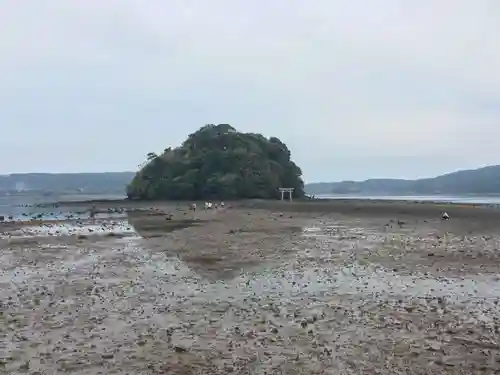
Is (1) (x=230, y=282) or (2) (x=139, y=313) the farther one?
(1) (x=230, y=282)

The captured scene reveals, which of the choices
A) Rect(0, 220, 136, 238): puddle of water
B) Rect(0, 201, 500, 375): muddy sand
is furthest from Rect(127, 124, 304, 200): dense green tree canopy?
Rect(0, 201, 500, 375): muddy sand

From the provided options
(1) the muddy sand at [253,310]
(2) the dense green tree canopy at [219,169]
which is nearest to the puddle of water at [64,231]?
(1) the muddy sand at [253,310]

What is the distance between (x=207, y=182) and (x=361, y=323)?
91551mm

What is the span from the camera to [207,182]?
101750 millimetres

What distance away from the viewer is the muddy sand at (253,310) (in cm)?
865

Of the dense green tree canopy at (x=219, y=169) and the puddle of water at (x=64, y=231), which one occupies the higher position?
the dense green tree canopy at (x=219, y=169)

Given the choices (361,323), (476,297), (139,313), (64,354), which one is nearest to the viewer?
(64,354)

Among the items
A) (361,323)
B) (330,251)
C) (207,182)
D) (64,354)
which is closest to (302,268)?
(330,251)

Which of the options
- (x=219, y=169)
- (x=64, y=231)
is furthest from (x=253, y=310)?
(x=219, y=169)

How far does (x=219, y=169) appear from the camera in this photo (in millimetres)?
104062

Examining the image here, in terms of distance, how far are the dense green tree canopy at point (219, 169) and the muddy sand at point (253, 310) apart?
245 ft

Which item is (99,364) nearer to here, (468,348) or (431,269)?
(468,348)

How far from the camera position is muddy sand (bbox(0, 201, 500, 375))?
865cm

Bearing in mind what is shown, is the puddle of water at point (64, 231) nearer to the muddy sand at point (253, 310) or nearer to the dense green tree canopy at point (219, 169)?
the muddy sand at point (253, 310)
